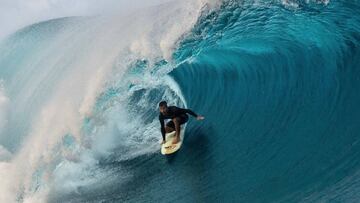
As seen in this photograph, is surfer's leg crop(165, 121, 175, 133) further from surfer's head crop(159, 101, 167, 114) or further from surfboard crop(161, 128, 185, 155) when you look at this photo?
surfer's head crop(159, 101, 167, 114)

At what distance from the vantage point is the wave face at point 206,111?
971cm

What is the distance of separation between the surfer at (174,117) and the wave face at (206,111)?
1.34 ft

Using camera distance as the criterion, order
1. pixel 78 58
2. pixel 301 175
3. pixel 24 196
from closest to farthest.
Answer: pixel 301 175, pixel 24 196, pixel 78 58

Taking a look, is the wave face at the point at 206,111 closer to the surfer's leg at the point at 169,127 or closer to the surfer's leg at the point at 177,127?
the surfer's leg at the point at 177,127

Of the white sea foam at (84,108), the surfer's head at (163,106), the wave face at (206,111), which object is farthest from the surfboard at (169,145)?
the surfer's head at (163,106)

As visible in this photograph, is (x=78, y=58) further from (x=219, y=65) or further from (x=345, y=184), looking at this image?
(x=345, y=184)

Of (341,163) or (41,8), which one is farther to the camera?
(41,8)

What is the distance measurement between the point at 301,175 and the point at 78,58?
10078mm

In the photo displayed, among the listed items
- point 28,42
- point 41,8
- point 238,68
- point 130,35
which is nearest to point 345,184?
point 238,68

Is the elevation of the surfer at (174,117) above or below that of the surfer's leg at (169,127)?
above

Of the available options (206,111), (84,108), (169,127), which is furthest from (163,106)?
(84,108)

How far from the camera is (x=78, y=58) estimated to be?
1753 cm

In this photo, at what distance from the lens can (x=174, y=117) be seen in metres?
11.3

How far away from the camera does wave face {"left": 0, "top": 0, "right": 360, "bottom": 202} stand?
9.71 m
